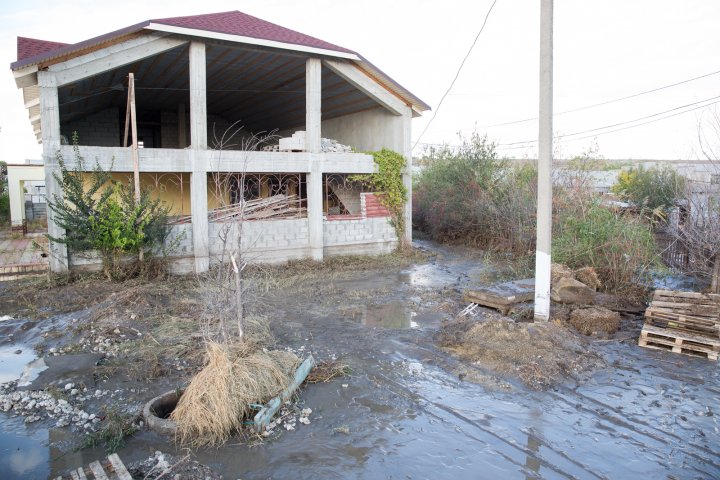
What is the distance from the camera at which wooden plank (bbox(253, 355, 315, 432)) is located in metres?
5.28

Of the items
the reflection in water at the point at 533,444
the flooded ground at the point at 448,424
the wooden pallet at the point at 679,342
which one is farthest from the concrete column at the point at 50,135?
the wooden pallet at the point at 679,342

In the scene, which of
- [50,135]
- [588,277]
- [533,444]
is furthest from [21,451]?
[588,277]

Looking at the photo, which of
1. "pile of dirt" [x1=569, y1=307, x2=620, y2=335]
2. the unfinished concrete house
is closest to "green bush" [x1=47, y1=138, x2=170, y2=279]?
the unfinished concrete house

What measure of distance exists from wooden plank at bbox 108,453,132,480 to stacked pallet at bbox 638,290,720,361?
7407 millimetres

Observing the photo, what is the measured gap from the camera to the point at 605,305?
397 inches

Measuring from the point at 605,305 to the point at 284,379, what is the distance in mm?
7139

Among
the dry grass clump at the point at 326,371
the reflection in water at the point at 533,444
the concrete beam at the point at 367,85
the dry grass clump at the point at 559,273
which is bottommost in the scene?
the reflection in water at the point at 533,444

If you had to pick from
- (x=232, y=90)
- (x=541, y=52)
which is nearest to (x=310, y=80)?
(x=232, y=90)

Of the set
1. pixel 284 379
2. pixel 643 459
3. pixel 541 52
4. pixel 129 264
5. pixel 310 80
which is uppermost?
pixel 310 80

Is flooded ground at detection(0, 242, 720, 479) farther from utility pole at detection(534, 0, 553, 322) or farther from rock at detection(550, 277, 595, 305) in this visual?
utility pole at detection(534, 0, 553, 322)

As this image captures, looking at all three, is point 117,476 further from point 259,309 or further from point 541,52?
point 541,52

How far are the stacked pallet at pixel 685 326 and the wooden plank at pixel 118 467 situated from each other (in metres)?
7.41

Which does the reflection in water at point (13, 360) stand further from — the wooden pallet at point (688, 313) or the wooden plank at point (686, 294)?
the wooden plank at point (686, 294)

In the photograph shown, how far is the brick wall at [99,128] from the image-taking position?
2050cm
